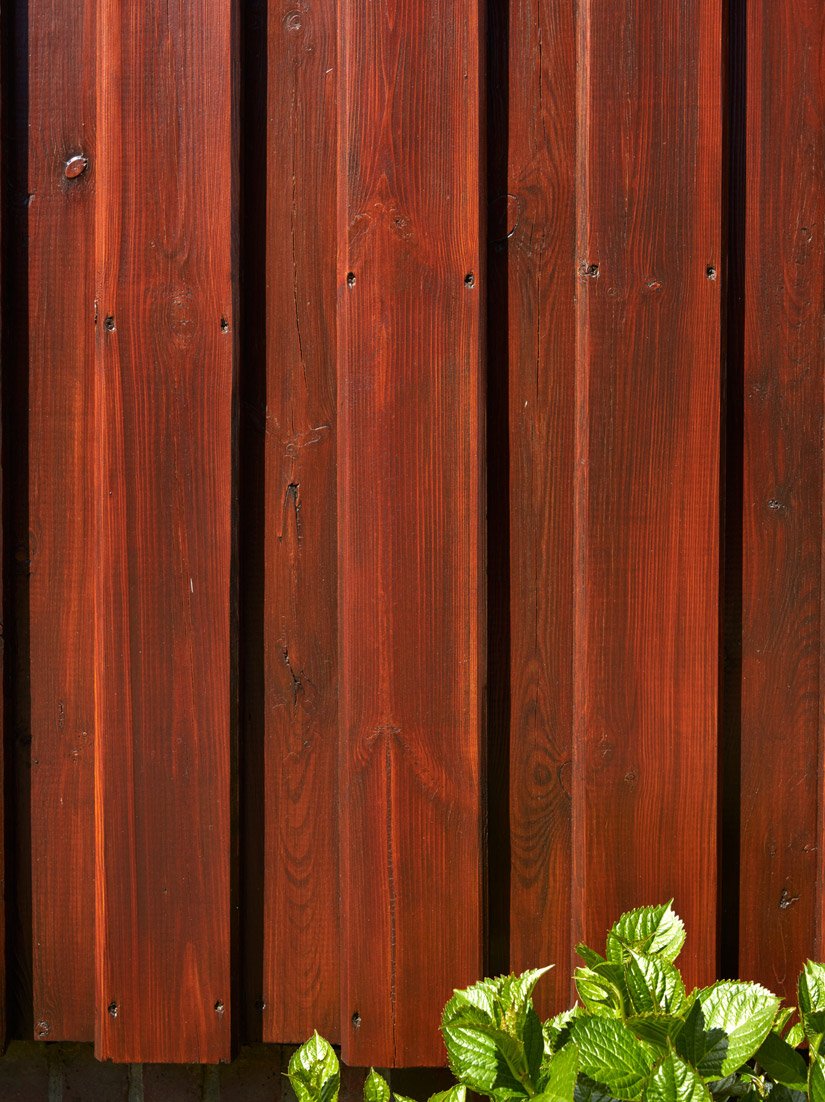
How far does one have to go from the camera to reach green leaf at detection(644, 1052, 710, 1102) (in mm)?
806

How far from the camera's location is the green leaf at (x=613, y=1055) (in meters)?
0.85

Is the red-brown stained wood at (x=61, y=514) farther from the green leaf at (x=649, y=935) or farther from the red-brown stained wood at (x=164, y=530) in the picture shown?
the green leaf at (x=649, y=935)

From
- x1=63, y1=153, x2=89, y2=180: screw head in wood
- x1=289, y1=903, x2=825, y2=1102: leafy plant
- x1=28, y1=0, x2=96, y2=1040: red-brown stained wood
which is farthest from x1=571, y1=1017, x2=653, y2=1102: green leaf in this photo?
x1=63, y1=153, x2=89, y2=180: screw head in wood

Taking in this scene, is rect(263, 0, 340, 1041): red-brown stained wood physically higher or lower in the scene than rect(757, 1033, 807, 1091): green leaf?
higher

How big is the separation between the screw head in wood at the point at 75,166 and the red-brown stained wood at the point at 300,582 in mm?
321

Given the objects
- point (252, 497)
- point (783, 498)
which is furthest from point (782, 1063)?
point (252, 497)

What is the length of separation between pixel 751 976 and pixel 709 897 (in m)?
0.18

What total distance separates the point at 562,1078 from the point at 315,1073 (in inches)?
13.5

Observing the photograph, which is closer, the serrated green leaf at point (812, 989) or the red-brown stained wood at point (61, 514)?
the serrated green leaf at point (812, 989)

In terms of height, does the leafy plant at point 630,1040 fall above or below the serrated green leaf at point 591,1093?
above

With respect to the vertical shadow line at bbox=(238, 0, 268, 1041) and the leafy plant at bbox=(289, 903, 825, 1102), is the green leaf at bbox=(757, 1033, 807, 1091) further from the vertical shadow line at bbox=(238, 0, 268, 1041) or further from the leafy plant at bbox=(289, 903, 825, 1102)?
the vertical shadow line at bbox=(238, 0, 268, 1041)

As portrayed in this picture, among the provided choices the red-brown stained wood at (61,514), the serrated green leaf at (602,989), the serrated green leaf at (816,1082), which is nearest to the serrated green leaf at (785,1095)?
the serrated green leaf at (816,1082)

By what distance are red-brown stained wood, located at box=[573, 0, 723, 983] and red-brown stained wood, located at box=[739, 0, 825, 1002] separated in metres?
0.09

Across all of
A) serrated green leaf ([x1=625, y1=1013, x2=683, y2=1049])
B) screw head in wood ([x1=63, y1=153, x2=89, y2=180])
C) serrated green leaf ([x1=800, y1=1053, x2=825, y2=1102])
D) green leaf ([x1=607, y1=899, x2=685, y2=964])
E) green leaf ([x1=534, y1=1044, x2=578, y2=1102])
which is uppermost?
screw head in wood ([x1=63, y1=153, x2=89, y2=180])
